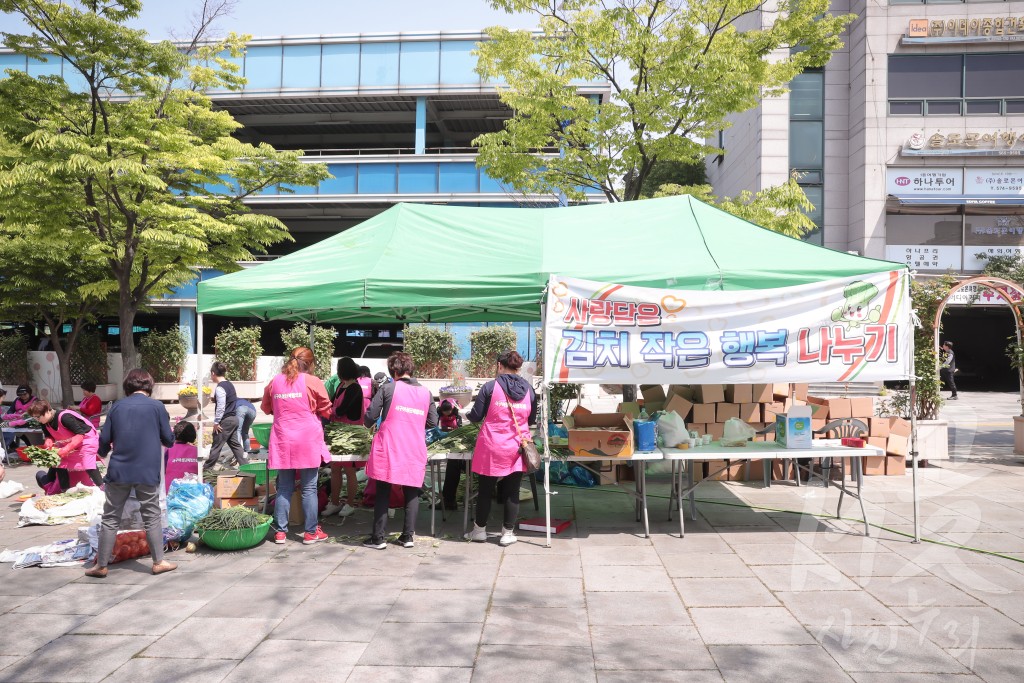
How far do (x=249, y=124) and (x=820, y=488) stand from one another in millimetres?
31168

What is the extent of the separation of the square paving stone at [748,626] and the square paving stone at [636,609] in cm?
15

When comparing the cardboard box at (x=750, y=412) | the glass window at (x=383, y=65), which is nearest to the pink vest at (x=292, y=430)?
the cardboard box at (x=750, y=412)

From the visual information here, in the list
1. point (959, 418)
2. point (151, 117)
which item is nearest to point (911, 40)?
point (959, 418)

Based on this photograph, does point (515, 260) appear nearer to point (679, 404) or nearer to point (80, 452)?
point (679, 404)

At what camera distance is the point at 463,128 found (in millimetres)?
34094

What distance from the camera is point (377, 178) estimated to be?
29234 millimetres

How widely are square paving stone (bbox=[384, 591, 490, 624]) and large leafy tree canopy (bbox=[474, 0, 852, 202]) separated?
32.5ft

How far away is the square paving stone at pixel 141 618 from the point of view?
465 centimetres

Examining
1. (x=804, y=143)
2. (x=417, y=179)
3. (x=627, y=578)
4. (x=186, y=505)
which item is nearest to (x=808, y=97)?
(x=804, y=143)

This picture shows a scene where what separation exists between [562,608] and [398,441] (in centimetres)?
226

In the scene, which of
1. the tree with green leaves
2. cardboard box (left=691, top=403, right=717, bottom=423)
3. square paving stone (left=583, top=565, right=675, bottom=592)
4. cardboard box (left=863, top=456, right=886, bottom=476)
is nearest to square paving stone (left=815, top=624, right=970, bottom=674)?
square paving stone (left=583, top=565, right=675, bottom=592)

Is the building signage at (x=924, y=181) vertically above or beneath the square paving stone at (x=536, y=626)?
above

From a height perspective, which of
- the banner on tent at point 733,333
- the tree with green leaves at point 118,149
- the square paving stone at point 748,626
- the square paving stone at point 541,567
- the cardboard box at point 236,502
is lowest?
the square paving stone at point 541,567

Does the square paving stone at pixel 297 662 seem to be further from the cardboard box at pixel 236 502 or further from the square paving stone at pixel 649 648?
the cardboard box at pixel 236 502
